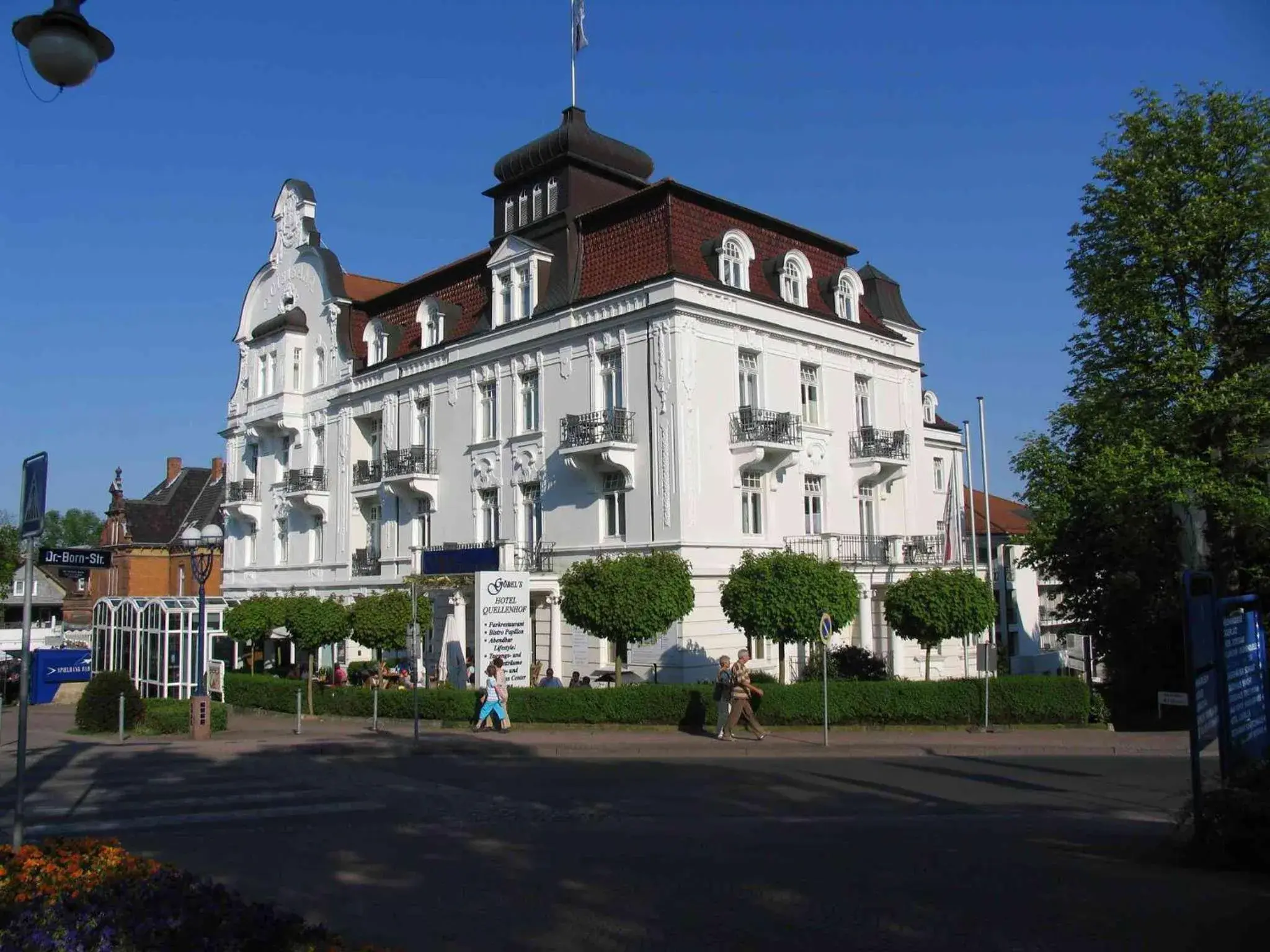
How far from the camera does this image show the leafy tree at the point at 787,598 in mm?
24297

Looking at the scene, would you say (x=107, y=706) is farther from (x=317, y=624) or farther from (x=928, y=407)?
(x=928, y=407)

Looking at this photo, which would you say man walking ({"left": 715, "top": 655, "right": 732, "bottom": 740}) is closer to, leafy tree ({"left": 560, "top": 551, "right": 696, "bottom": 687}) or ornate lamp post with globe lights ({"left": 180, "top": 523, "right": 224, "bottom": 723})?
leafy tree ({"left": 560, "top": 551, "right": 696, "bottom": 687})

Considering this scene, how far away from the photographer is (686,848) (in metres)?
10.2

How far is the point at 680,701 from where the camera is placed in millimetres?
22781

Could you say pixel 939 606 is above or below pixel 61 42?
below

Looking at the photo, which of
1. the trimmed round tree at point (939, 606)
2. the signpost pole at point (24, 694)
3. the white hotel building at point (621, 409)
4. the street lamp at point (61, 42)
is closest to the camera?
the street lamp at point (61, 42)

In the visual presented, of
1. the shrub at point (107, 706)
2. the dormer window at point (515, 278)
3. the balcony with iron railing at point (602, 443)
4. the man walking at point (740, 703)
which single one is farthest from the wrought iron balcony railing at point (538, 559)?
the man walking at point (740, 703)

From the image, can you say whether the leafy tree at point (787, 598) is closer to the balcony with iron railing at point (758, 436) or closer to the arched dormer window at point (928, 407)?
the balcony with iron railing at point (758, 436)

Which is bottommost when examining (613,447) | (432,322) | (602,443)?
(613,447)

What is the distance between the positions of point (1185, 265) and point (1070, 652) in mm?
12429

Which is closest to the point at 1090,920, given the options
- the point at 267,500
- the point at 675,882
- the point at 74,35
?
the point at 675,882

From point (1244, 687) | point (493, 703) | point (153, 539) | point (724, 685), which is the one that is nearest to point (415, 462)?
point (493, 703)

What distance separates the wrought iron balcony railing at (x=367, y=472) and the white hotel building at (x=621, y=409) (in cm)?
10

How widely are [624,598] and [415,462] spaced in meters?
15.1
